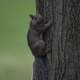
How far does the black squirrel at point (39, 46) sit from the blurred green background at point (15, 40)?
239 centimetres

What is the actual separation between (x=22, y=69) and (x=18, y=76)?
10 centimetres

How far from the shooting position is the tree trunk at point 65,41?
1.62m

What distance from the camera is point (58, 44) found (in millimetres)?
1645

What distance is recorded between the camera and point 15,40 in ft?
15.1

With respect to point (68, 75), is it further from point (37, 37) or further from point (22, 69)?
point (22, 69)

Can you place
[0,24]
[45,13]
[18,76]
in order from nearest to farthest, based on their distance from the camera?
1. [45,13]
2. [18,76]
3. [0,24]

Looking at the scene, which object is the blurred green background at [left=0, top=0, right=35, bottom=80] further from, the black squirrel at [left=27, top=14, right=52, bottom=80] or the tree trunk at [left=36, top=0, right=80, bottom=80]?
the tree trunk at [left=36, top=0, right=80, bottom=80]

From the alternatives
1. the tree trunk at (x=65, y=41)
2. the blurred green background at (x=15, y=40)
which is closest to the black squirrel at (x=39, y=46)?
the tree trunk at (x=65, y=41)

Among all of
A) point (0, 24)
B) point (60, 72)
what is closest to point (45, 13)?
point (60, 72)

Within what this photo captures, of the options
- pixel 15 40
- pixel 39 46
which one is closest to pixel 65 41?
pixel 39 46

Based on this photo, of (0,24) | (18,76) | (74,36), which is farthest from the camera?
(0,24)

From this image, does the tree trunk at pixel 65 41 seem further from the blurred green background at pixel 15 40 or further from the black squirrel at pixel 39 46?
the blurred green background at pixel 15 40

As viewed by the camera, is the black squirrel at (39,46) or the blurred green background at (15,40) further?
the blurred green background at (15,40)

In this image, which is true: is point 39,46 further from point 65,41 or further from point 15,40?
point 15,40
